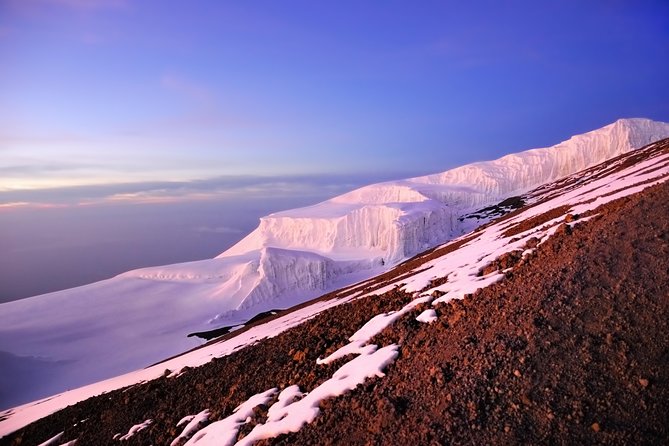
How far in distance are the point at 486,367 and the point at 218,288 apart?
180ft

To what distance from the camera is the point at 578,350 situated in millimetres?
5996

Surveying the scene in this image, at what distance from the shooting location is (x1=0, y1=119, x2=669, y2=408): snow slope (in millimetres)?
40062

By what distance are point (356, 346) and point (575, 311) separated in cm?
412

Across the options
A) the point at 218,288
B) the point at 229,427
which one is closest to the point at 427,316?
the point at 229,427

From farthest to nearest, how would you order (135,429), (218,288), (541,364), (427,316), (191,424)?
(218,288) < (135,429) < (191,424) < (427,316) < (541,364)

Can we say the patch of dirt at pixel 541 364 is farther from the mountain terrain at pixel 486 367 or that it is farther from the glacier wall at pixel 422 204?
the glacier wall at pixel 422 204

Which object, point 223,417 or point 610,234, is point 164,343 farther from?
point 610,234

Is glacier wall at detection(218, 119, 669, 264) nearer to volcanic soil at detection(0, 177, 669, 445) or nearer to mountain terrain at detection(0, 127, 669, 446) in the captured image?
mountain terrain at detection(0, 127, 669, 446)

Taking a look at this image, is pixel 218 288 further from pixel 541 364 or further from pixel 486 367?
pixel 541 364

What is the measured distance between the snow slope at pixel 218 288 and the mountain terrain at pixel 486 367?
110 feet

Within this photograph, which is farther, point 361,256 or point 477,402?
point 361,256

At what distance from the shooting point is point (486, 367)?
612 centimetres

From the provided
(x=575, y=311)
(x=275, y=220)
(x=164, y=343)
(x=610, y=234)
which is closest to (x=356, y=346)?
(x=575, y=311)

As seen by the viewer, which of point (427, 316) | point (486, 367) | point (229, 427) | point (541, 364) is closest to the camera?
point (541, 364)
